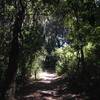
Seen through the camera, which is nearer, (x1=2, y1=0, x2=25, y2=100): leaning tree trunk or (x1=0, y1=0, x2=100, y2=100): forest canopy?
(x1=2, y1=0, x2=25, y2=100): leaning tree trunk

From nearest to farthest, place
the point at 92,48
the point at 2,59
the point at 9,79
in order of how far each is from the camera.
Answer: the point at 9,79
the point at 2,59
the point at 92,48

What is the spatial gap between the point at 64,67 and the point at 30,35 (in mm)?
8898

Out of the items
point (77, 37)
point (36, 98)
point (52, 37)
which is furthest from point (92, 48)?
point (52, 37)

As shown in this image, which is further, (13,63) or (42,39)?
(42,39)

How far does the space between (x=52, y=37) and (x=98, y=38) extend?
4053cm

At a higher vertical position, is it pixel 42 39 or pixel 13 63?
pixel 42 39

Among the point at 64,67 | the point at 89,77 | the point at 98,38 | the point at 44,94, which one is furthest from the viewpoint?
the point at 64,67

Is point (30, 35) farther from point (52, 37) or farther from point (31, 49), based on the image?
point (52, 37)

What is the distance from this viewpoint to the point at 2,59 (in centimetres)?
1973

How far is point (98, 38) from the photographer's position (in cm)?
1246

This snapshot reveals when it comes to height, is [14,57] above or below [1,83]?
above

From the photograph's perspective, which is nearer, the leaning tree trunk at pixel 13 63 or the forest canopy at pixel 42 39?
the leaning tree trunk at pixel 13 63

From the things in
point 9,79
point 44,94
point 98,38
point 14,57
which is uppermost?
point 98,38

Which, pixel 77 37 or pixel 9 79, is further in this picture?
pixel 77 37
